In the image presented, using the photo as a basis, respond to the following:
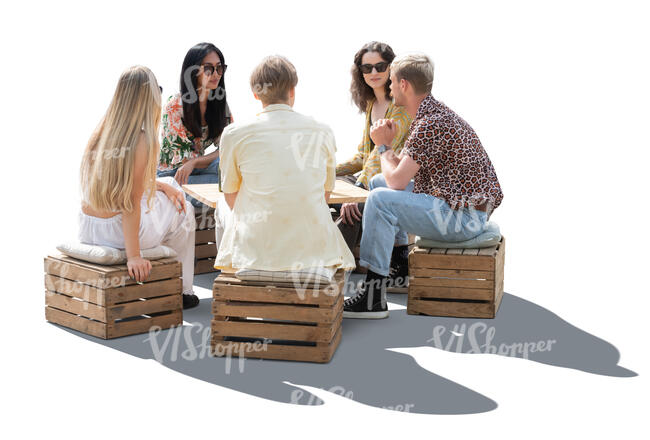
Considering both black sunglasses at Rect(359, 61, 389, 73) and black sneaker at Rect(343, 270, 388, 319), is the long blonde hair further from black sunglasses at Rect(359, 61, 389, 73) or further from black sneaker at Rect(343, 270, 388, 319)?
black sunglasses at Rect(359, 61, 389, 73)

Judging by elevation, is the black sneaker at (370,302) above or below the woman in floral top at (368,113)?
below

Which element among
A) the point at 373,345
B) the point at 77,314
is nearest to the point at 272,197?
the point at 373,345

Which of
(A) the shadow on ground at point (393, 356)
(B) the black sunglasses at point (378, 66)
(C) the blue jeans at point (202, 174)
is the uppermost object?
(B) the black sunglasses at point (378, 66)

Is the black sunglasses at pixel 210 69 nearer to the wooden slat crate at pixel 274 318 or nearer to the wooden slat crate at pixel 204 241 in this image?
the wooden slat crate at pixel 204 241

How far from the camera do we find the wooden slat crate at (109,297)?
5.76m

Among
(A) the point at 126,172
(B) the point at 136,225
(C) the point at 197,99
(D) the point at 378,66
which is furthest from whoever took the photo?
(C) the point at 197,99

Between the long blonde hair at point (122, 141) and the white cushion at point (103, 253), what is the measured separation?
0.29m

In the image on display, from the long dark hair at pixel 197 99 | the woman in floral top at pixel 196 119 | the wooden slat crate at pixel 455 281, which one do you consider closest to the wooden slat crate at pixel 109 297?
the woman in floral top at pixel 196 119

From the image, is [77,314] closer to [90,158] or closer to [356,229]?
[90,158]

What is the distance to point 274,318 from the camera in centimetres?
542

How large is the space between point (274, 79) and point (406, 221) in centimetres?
161

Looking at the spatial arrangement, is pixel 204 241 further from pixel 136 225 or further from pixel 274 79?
pixel 274 79

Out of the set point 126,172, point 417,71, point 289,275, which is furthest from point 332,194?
point 126,172

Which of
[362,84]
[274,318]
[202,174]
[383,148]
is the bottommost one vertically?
[274,318]
